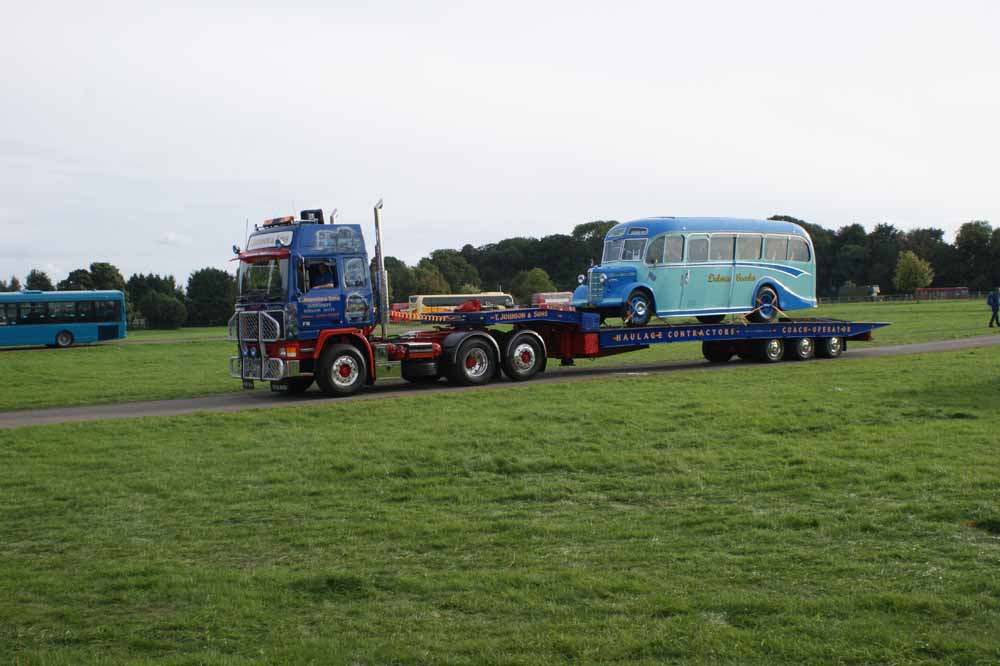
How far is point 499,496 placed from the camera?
10.8 meters

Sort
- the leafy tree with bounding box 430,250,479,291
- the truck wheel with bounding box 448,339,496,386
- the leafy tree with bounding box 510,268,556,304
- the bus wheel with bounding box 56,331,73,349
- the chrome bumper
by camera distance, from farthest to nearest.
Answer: the leafy tree with bounding box 430,250,479,291 → the leafy tree with bounding box 510,268,556,304 → the bus wheel with bounding box 56,331,73,349 → the truck wheel with bounding box 448,339,496,386 → the chrome bumper

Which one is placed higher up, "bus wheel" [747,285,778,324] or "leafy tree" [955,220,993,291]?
"leafy tree" [955,220,993,291]

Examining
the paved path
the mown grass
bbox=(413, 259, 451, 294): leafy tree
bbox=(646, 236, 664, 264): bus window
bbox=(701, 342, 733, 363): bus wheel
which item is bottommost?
the mown grass

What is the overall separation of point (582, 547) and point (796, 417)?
26.5 ft

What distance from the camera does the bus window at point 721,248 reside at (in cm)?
2581

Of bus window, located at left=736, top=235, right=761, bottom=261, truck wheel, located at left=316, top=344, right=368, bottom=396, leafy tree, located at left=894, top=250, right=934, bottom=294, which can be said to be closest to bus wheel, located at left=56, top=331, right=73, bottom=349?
truck wheel, located at left=316, top=344, right=368, bottom=396

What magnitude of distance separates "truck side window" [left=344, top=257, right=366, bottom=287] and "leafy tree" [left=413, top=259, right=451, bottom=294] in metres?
57.5

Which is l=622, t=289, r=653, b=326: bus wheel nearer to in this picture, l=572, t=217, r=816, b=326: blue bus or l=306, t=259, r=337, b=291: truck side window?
l=572, t=217, r=816, b=326: blue bus

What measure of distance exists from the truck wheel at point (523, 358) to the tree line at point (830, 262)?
45773 millimetres

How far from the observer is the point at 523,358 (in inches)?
947

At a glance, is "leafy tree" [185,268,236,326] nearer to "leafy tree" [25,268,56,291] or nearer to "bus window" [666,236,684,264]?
"leafy tree" [25,268,56,291]

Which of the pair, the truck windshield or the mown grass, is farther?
the truck windshield

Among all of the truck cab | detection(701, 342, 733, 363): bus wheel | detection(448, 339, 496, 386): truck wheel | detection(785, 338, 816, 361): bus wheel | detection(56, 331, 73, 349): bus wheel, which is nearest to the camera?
the truck cab

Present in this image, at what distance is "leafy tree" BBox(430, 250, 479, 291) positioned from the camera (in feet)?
292
